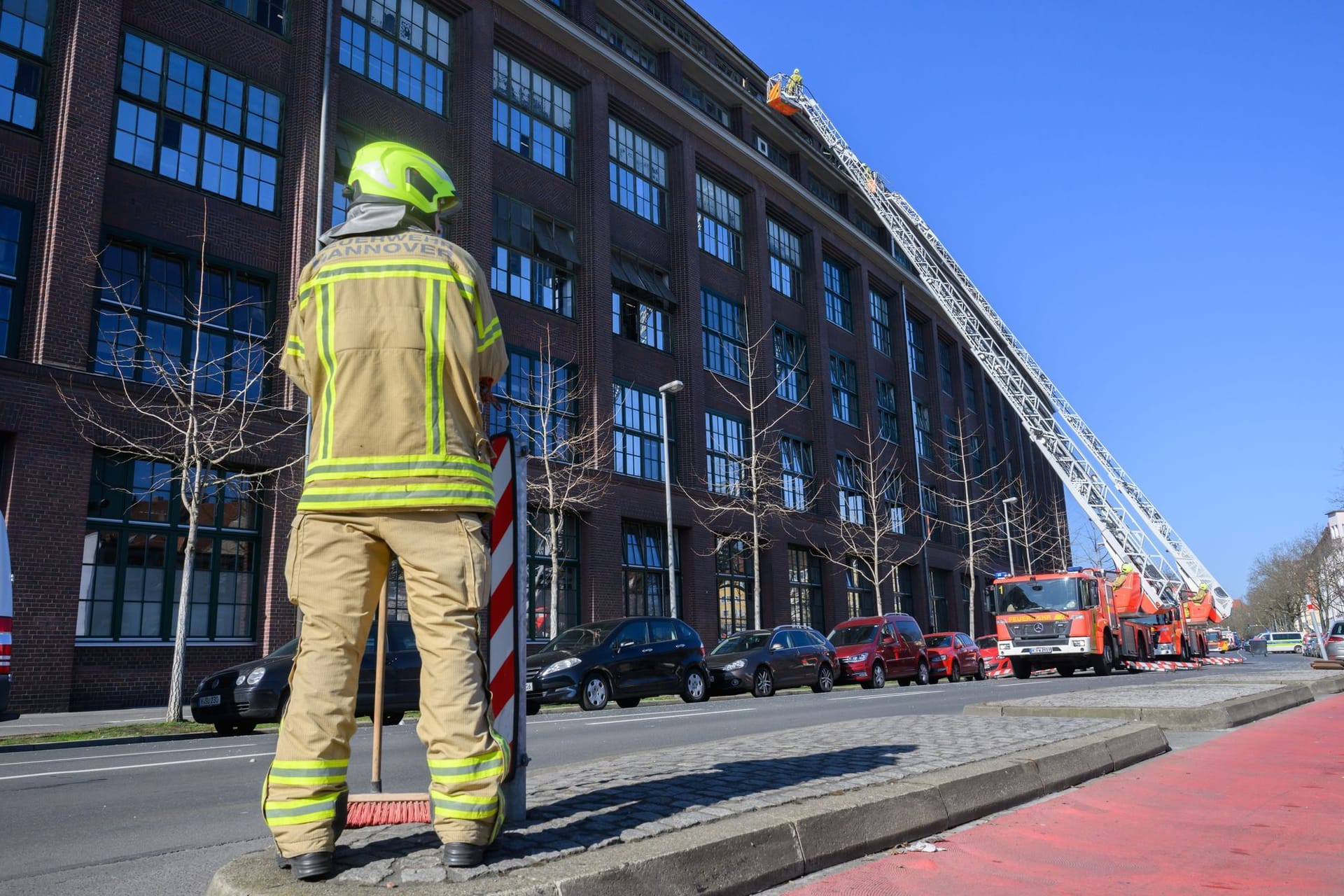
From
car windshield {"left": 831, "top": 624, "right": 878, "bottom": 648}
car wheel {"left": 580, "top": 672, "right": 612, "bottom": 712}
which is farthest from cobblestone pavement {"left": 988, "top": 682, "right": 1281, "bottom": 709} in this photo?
car windshield {"left": 831, "top": 624, "right": 878, "bottom": 648}

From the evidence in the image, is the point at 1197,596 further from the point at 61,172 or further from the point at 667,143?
the point at 61,172

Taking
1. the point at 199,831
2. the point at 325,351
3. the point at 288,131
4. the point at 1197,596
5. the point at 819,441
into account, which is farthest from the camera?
the point at 819,441

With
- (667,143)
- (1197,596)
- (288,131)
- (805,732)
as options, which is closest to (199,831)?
(805,732)

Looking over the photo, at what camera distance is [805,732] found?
830 centimetres

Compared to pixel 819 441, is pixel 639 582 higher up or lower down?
lower down

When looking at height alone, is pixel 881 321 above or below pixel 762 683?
above

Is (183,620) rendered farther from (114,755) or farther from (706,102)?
(706,102)

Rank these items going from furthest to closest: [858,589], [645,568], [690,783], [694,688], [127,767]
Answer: [858,589] → [645,568] → [694,688] → [127,767] → [690,783]

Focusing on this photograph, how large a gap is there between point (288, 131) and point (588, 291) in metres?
9.93

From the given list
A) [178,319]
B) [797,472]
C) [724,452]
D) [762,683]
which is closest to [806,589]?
[797,472]

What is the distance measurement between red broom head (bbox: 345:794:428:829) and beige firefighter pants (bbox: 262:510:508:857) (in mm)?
730

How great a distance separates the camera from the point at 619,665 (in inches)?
717

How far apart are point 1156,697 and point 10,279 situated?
1913 cm

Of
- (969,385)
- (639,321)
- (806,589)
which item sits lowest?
(806,589)
